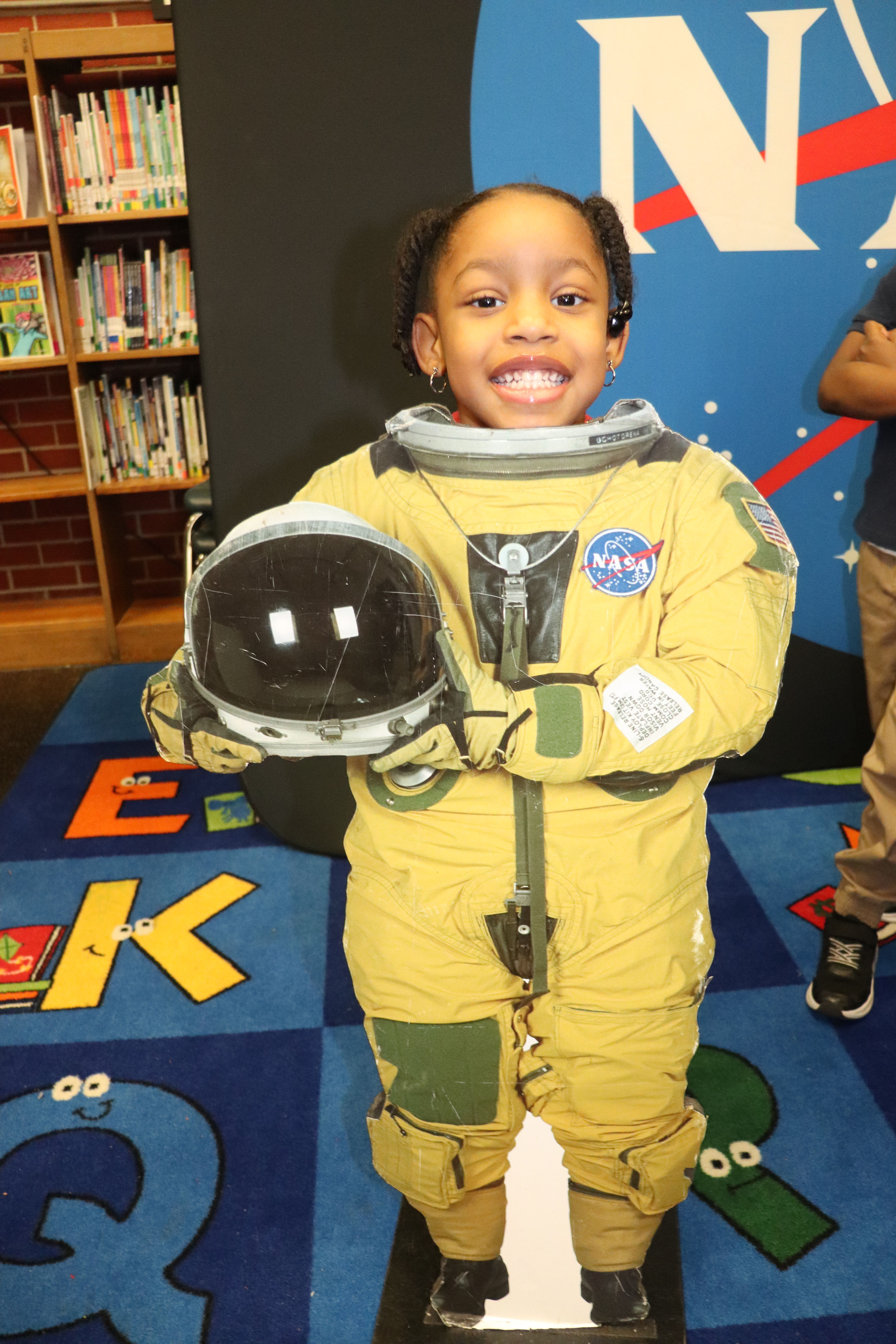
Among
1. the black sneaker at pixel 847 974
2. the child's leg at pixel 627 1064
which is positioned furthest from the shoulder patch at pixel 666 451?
the black sneaker at pixel 847 974

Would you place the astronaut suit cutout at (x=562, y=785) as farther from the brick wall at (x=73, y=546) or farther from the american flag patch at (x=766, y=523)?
the brick wall at (x=73, y=546)

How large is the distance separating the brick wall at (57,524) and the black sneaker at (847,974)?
106 inches

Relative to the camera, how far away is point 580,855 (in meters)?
1.04

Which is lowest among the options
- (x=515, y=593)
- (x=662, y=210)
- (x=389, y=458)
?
(x=515, y=593)

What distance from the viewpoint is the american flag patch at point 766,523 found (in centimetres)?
101

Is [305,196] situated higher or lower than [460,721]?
higher

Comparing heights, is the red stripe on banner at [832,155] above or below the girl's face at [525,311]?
above

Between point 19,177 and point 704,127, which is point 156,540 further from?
point 704,127

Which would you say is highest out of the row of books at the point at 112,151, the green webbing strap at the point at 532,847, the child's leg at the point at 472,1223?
the row of books at the point at 112,151

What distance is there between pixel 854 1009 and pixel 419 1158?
3.02 ft

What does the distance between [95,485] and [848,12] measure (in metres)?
2.48

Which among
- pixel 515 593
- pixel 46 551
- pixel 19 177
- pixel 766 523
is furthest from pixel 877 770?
pixel 46 551

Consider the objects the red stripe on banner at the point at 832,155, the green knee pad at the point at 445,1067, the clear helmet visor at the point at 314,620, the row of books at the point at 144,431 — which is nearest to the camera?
the clear helmet visor at the point at 314,620

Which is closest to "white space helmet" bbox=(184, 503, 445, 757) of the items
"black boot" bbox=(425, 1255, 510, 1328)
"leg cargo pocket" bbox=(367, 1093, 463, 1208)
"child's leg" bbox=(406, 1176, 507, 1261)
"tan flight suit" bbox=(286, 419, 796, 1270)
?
"tan flight suit" bbox=(286, 419, 796, 1270)
